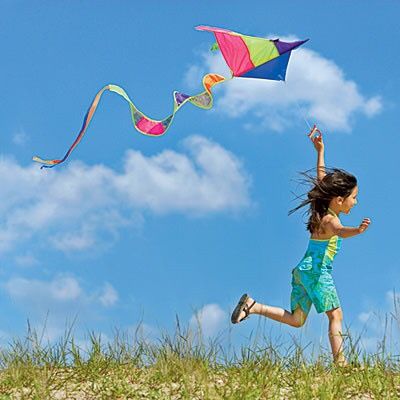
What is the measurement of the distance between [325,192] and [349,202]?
10.4 inches

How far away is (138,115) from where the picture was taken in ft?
26.7

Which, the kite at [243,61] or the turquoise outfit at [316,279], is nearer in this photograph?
the turquoise outfit at [316,279]

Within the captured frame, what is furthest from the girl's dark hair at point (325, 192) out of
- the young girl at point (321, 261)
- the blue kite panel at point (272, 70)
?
the blue kite panel at point (272, 70)

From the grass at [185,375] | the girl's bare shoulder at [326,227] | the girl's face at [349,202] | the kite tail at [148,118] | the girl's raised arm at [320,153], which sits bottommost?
the grass at [185,375]

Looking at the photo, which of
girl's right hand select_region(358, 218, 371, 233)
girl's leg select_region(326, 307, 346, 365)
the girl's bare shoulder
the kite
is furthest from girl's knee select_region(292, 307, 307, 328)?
the kite

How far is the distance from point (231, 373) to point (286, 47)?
3.72 meters

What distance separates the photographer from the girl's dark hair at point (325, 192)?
7.38 m

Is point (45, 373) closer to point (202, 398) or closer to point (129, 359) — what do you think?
point (129, 359)

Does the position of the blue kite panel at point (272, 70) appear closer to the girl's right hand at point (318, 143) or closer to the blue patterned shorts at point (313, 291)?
the girl's right hand at point (318, 143)

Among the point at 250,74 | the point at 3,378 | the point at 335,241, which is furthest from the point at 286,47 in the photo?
the point at 3,378

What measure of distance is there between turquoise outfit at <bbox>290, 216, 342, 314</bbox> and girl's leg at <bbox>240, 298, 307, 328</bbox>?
0.06 metres

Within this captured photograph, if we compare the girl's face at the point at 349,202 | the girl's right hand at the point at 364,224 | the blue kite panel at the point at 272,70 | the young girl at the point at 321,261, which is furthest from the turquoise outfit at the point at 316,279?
the blue kite panel at the point at 272,70

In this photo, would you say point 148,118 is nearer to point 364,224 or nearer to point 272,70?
point 272,70

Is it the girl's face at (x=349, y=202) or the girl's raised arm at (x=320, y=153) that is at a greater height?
the girl's raised arm at (x=320, y=153)
